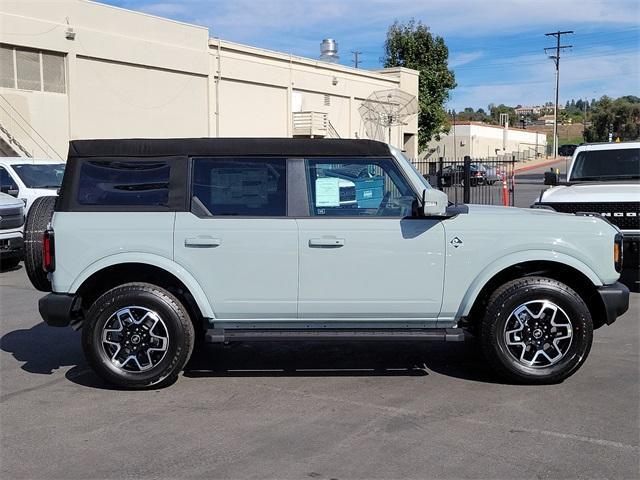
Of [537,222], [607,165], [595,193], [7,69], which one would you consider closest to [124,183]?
[537,222]

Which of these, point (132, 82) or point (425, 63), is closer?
point (132, 82)

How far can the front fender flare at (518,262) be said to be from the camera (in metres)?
5.57

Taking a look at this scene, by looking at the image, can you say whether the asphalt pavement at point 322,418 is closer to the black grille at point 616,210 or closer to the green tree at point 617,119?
the black grille at point 616,210

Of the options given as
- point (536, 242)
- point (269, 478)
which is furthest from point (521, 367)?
point (269, 478)

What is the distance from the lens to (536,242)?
5566mm

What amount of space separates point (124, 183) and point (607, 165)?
850 centimetres

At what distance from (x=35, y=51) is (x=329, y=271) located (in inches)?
885

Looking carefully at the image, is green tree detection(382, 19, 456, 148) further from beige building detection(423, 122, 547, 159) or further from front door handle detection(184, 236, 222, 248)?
front door handle detection(184, 236, 222, 248)

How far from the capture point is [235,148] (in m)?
5.75

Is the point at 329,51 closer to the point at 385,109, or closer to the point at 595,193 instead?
the point at 385,109

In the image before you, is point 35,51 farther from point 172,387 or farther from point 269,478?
point 269,478

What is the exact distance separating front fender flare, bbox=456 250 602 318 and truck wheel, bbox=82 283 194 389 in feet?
7.47

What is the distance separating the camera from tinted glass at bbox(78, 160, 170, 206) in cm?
571

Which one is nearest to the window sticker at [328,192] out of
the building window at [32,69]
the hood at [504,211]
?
the hood at [504,211]
